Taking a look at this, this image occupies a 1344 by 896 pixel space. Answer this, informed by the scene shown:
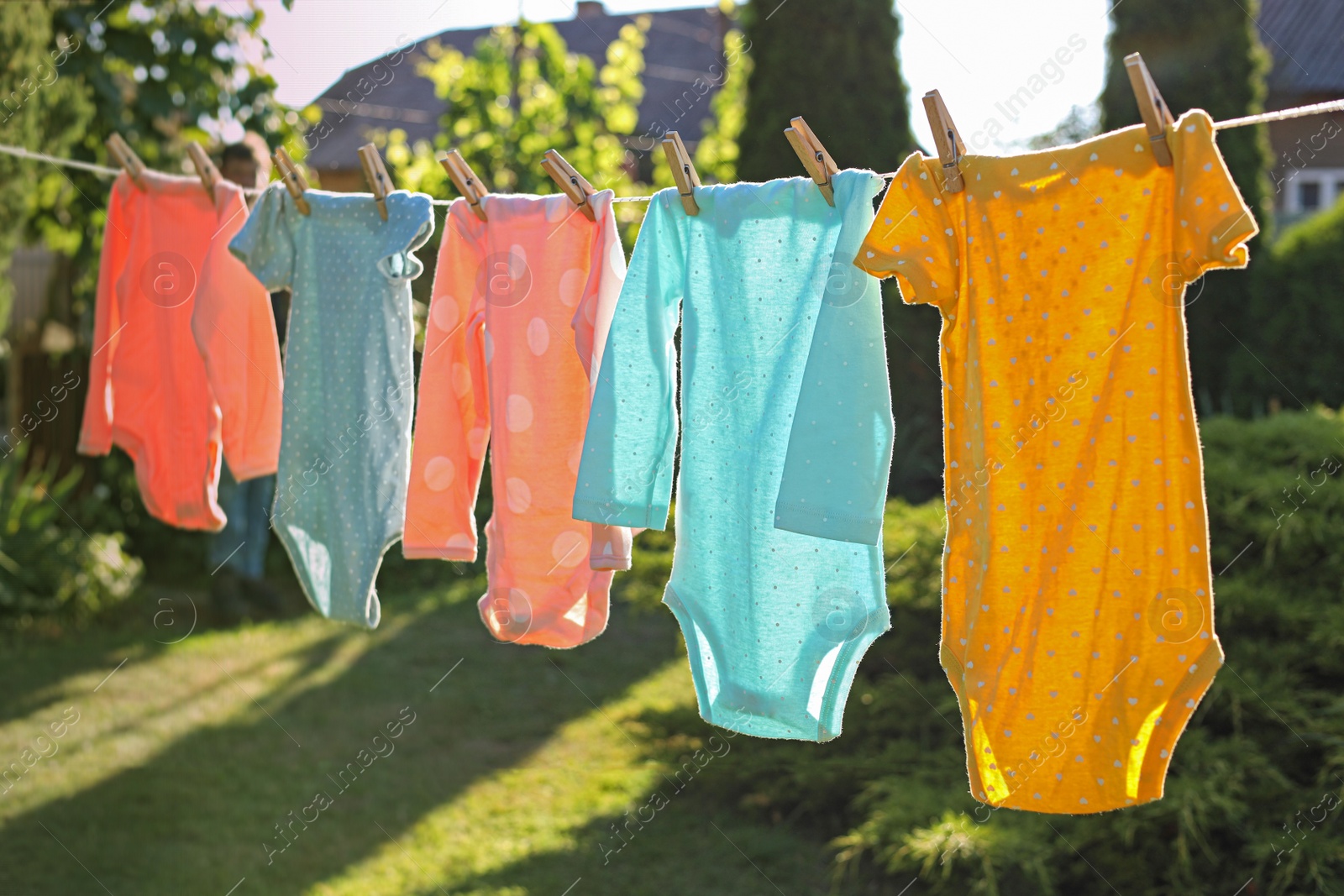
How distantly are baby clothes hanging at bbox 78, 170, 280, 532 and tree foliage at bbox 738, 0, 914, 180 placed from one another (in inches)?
146

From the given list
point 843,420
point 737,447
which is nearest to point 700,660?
point 737,447

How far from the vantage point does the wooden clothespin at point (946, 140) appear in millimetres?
1654

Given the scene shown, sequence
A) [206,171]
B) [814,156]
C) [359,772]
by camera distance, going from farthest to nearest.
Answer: [359,772]
[206,171]
[814,156]

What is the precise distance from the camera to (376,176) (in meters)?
2.24

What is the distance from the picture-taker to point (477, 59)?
7438mm

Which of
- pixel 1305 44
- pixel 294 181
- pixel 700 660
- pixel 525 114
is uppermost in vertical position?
pixel 1305 44

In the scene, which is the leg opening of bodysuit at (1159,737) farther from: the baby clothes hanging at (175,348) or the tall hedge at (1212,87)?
the tall hedge at (1212,87)

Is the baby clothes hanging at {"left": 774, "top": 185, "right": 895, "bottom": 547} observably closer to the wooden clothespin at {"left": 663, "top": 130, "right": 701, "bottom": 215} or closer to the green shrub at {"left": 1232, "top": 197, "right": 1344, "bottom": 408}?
the wooden clothespin at {"left": 663, "top": 130, "right": 701, "bottom": 215}

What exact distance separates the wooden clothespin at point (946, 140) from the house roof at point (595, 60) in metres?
13.7

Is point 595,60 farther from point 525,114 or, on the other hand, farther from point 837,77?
point 837,77

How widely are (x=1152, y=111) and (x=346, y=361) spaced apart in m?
1.64

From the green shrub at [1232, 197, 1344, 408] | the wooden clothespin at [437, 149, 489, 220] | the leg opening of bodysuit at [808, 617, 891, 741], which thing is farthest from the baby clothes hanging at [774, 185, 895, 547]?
the green shrub at [1232, 197, 1344, 408]

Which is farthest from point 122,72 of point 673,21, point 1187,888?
point 673,21

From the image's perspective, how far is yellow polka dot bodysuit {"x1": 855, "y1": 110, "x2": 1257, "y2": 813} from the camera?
161 cm
